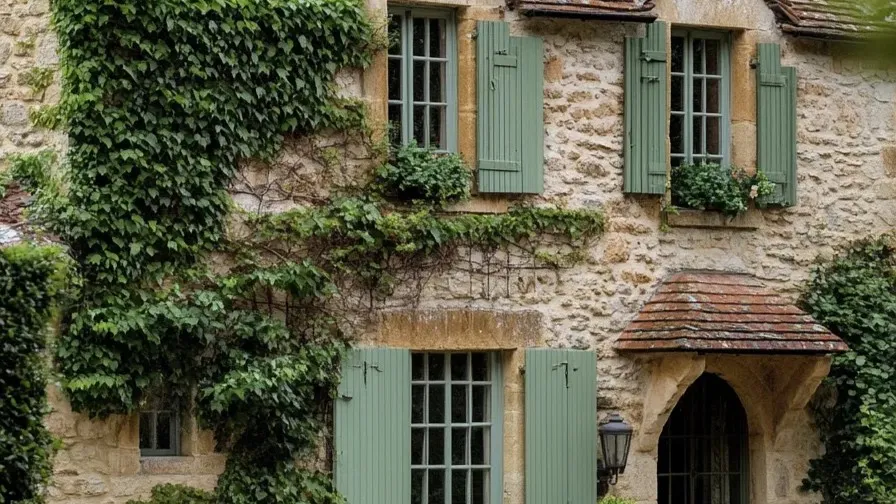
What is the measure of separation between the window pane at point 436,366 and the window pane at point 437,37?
2.16 m

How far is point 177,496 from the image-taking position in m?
9.48

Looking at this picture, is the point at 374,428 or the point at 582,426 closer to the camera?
the point at 374,428

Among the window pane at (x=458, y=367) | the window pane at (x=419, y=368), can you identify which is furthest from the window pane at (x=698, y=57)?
the window pane at (x=419, y=368)

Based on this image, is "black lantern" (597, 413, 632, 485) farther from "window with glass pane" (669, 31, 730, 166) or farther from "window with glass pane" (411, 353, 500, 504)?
"window with glass pane" (669, 31, 730, 166)

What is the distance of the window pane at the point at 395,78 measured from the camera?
1059 cm

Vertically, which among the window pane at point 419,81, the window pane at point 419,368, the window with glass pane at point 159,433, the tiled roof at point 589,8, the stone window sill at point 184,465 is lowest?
the stone window sill at point 184,465

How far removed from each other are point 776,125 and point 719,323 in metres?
1.86

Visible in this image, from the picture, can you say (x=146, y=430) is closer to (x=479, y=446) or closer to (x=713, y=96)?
(x=479, y=446)

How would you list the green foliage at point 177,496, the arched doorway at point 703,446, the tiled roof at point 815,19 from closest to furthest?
the green foliage at point 177,496 → the tiled roof at point 815,19 → the arched doorway at point 703,446

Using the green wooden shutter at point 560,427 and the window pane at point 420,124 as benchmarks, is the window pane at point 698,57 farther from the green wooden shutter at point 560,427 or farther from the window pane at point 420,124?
the green wooden shutter at point 560,427

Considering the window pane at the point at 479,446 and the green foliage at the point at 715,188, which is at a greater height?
the green foliage at the point at 715,188

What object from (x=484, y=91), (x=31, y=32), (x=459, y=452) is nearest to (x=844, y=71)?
(x=484, y=91)

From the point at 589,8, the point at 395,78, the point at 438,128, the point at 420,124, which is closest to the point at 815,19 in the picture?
the point at 589,8

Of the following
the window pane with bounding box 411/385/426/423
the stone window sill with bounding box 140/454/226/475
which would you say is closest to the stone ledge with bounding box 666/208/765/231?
the window pane with bounding box 411/385/426/423
